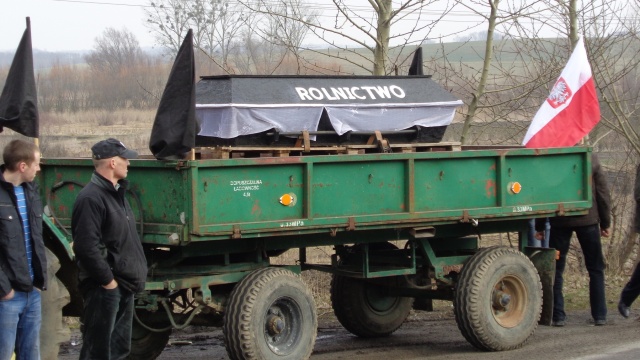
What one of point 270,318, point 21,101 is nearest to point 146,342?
point 270,318

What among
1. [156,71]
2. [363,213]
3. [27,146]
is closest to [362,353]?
[363,213]

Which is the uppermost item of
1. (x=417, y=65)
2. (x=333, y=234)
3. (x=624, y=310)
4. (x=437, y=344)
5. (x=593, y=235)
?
(x=417, y=65)

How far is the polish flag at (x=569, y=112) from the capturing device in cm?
1004

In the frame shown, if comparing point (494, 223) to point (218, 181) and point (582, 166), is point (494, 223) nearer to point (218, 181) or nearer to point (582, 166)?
point (582, 166)

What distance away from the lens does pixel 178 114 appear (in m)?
7.52

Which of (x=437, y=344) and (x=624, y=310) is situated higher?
(x=624, y=310)

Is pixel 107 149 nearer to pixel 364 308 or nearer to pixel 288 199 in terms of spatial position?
pixel 288 199

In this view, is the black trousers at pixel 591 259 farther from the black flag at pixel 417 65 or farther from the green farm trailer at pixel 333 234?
the black flag at pixel 417 65

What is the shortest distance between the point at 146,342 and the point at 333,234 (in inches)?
73.0

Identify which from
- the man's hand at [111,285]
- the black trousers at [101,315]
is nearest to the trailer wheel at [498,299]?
the black trousers at [101,315]

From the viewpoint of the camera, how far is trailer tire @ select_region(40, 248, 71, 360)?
6.50 metres

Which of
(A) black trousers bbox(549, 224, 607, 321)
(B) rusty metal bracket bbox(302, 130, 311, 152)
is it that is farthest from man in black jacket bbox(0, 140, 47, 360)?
(A) black trousers bbox(549, 224, 607, 321)

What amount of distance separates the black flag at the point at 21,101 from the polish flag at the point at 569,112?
16.5ft

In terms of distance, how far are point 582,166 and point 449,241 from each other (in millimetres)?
1469
